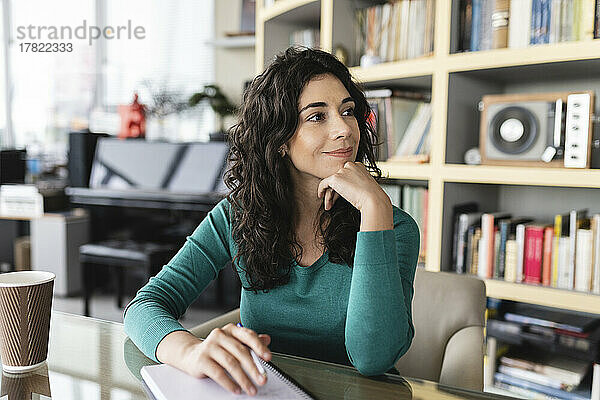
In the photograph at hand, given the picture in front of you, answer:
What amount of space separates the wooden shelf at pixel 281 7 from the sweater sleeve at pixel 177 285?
1472 mm

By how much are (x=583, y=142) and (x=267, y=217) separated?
1.22 meters

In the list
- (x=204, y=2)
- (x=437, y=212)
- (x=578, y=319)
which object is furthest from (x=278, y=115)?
(x=204, y=2)

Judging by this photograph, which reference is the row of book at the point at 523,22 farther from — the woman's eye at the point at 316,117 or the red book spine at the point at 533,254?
the woman's eye at the point at 316,117

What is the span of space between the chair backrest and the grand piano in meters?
2.14

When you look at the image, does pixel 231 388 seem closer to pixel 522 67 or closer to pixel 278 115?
pixel 278 115

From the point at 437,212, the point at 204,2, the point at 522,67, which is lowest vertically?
the point at 437,212

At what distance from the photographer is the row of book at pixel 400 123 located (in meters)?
2.31

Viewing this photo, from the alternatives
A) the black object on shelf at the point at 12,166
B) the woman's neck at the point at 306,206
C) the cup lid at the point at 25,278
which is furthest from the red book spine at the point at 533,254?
the black object on shelf at the point at 12,166

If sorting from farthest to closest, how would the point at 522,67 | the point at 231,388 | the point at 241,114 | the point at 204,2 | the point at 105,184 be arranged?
the point at 204,2, the point at 105,184, the point at 522,67, the point at 241,114, the point at 231,388

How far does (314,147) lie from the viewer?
45.9 inches

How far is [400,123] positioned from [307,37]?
0.72 meters

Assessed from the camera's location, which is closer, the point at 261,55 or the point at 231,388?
the point at 231,388

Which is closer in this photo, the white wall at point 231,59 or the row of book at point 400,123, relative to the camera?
the row of book at point 400,123

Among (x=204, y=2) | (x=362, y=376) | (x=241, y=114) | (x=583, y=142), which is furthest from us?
(x=204, y=2)
